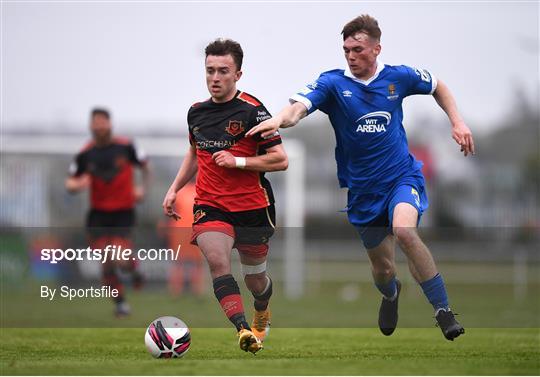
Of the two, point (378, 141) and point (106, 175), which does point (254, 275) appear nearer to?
point (378, 141)

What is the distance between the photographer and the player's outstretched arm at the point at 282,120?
8258mm

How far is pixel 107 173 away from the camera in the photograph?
14297 millimetres

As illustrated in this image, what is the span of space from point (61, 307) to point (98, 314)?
2467mm

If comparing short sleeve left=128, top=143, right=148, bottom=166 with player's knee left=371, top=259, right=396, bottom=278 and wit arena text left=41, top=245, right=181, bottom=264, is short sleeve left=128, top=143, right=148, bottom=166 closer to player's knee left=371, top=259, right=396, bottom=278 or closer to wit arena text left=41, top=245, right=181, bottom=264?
wit arena text left=41, top=245, right=181, bottom=264

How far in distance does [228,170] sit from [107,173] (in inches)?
225

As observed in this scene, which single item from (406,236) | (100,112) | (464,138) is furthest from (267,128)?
(100,112)

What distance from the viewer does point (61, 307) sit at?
11484 mm

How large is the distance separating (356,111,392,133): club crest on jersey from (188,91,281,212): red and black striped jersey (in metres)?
0.76

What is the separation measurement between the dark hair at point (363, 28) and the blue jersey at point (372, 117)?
1.07ft

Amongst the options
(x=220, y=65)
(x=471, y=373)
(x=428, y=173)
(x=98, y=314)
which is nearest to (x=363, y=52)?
(x=220, y=65)

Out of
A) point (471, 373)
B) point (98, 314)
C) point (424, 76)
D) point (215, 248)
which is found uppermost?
point (424, 76)

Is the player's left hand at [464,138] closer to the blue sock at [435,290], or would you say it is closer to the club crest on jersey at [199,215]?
the blue sock at [435,290]

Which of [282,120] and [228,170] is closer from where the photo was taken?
[282,120]

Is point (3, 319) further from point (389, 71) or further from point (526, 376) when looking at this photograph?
point (526, 376)
